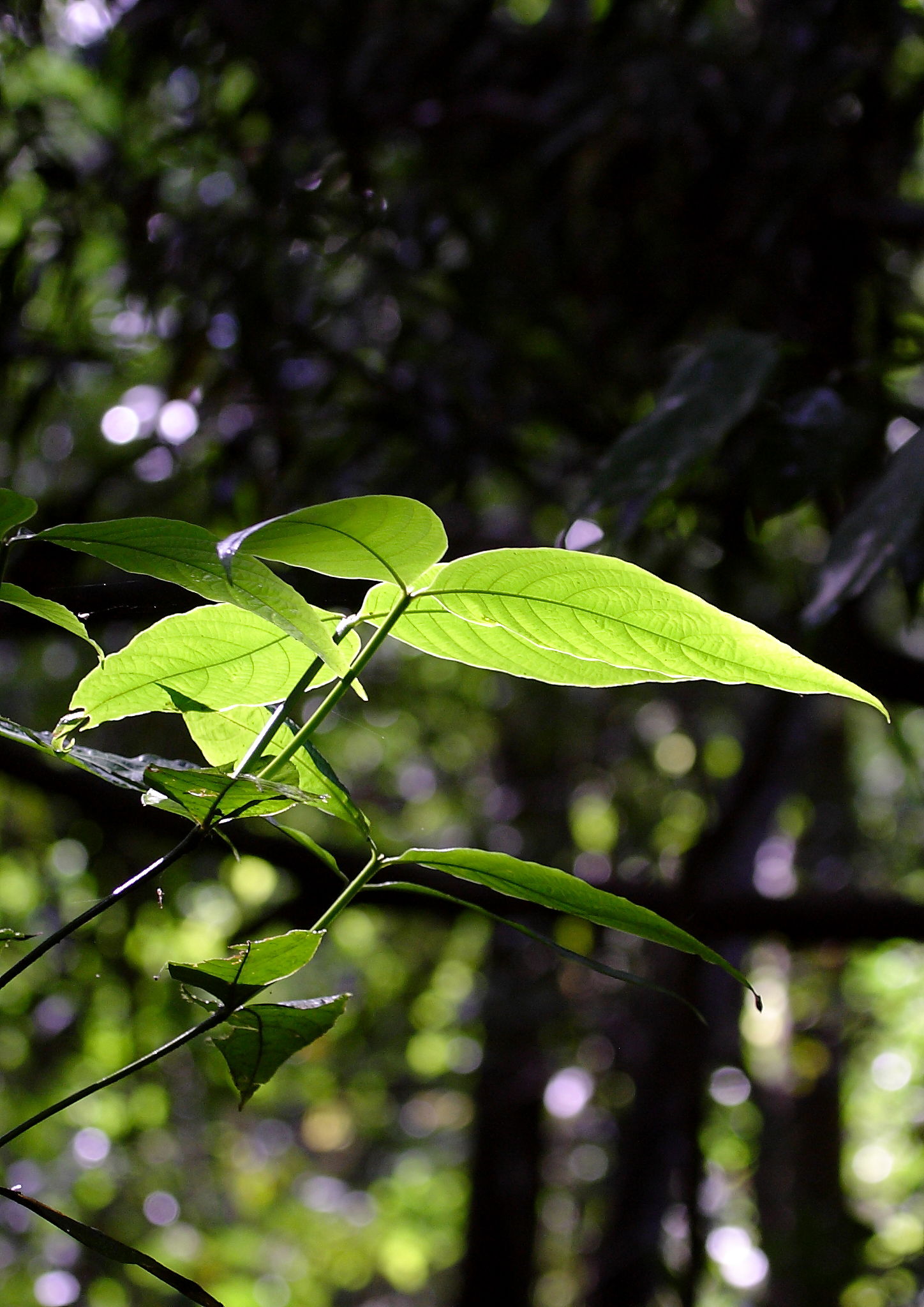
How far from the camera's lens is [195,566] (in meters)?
0.28

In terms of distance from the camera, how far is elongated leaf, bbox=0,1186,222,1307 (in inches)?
10.6

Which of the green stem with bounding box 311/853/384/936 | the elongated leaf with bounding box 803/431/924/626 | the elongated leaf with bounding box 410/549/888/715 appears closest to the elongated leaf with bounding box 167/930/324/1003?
the green stem with bounding box 311/853/384/936

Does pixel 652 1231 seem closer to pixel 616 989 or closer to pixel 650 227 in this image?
pixel 616 989

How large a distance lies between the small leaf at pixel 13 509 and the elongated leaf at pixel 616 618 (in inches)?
4.3

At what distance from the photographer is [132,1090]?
8.11ft

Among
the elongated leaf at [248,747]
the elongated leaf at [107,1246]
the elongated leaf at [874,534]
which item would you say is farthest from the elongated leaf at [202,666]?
the elongated leaf at [874,534]

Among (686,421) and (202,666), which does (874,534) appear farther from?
(202,666)

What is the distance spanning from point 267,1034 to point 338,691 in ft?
0.32

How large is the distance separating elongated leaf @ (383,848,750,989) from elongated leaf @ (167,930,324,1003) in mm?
35

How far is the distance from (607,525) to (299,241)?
910 millimetres

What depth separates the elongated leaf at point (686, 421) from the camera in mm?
750

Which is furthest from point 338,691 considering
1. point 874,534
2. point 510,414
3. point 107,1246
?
point 510,414

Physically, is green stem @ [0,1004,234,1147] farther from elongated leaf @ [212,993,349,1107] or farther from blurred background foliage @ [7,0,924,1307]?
blurred background foliage @ [7,0,924,1307]

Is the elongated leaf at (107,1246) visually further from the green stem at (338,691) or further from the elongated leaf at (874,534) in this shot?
the elongated leaf at (874,534)
